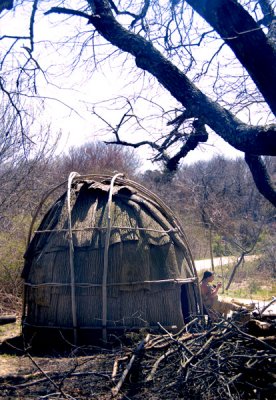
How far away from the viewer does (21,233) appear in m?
15.3

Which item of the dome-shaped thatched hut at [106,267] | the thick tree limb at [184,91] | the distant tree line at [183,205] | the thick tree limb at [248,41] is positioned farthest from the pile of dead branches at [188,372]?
the distant tree line at [183,205]

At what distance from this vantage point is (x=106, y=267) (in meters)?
8.72

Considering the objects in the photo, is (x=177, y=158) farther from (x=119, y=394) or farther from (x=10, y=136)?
(x=10, y=136)

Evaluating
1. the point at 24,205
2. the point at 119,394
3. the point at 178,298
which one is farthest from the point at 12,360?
the point at 24,205

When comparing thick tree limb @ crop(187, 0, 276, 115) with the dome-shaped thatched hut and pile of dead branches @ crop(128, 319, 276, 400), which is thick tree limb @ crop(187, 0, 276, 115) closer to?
pile of dead branches @ crop(128, 319, 276, 400)

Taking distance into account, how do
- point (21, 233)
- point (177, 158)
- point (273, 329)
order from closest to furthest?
point (273, 329) < point (177, 158) < point (21, 233)

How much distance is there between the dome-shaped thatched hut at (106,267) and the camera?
8.80 metres

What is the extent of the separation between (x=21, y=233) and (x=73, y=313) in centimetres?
692

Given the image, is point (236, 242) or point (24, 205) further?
point (236, 242)

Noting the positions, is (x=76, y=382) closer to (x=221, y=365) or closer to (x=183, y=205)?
(x=221, y=365)

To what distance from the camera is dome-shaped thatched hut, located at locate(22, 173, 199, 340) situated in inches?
347

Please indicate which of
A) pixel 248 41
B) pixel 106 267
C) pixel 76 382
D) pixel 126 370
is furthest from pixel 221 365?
pixel 106 267

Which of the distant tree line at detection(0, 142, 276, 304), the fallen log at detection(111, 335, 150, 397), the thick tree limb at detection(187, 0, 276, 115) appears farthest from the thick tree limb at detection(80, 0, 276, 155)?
the distant tree line at detection(0, 142, 276, 304)

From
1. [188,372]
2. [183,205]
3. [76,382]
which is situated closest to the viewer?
[188,372]
